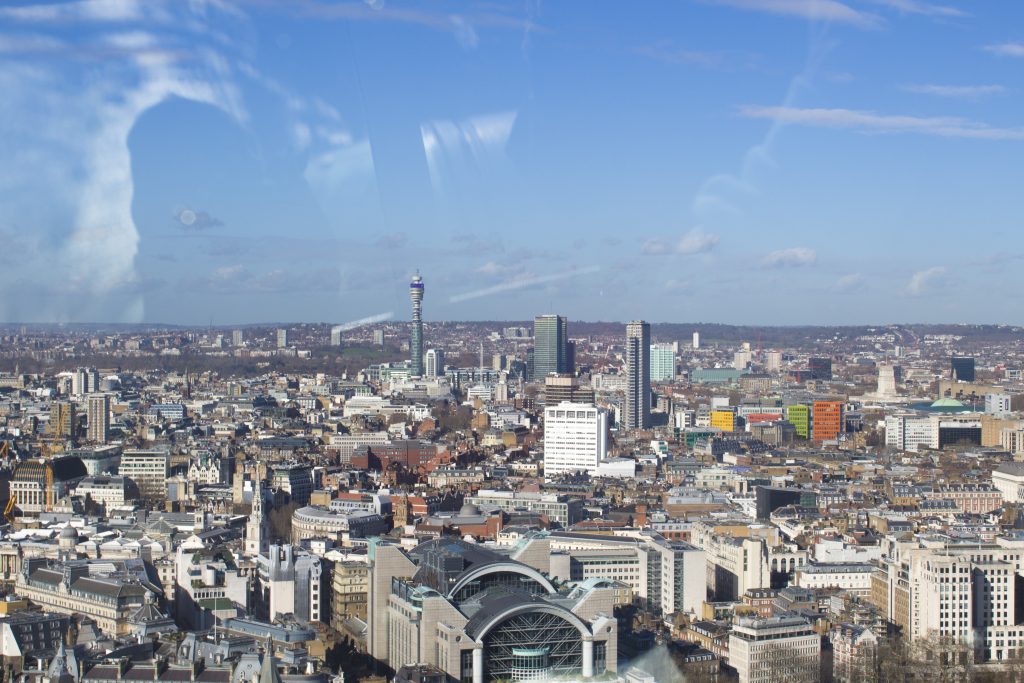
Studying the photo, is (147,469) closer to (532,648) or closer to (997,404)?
(532,648)

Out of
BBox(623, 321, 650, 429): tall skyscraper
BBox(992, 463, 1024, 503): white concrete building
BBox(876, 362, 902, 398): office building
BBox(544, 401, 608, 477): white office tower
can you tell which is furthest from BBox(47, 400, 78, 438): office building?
BBox(876, 362, 902, 398): office building

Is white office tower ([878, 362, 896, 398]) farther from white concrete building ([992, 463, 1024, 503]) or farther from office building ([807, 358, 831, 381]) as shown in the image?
white concrete building ([992, 463, 1024, 503])

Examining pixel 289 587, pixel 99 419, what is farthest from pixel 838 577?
pixel 99 419

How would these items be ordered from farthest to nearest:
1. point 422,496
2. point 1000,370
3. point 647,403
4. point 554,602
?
point 1000,370, point 647,403, point 422,496, point 554,602

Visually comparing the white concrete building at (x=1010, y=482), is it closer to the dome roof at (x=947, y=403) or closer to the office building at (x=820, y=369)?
the dome roof at (x=947, y=403)

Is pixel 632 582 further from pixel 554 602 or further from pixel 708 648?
pixel 554 602

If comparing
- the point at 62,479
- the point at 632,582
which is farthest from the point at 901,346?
the point at 632,582

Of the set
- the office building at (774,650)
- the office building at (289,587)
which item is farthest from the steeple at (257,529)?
the office building at (774,650)
